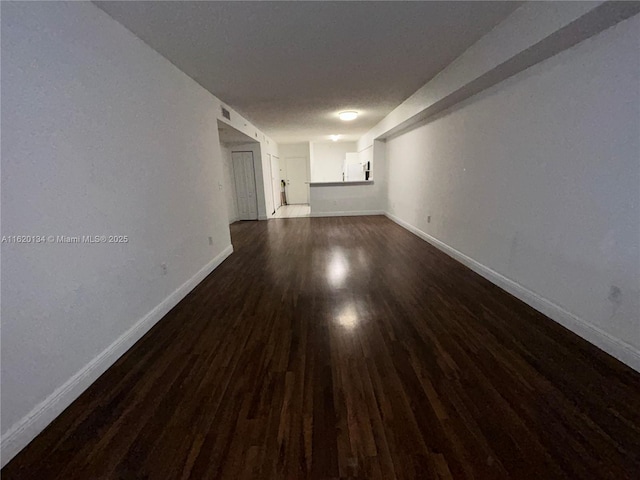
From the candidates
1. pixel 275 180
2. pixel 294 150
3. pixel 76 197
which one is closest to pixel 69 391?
pixel 76 197

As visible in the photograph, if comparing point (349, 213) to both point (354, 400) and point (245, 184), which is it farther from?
point (354, 400)

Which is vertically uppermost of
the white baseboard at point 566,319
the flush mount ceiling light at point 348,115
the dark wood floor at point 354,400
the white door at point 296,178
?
the flush mount ceiling light at point 348,115

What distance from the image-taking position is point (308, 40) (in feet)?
8.29

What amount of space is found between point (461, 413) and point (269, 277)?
2.56 meters

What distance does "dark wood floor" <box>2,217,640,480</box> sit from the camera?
49.1 inches

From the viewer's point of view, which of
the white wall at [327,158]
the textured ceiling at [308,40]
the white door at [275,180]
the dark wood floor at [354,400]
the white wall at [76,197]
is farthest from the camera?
the white wall at [327,158]

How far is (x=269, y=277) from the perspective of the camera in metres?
3.59

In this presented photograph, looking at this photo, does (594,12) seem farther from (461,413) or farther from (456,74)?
(461,413)

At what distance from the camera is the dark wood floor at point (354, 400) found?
4.09 feet

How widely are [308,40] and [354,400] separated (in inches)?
112

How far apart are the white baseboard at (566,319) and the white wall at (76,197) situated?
337 cm

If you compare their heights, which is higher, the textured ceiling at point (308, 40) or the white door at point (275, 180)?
the textured ceiling at point (308, 40)

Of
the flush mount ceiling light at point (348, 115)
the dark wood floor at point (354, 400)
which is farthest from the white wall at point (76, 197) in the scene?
the flush mount ceiling light at point (348, 115)

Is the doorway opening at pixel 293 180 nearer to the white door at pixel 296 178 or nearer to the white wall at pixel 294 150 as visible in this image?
the white door at pixel 296 178
